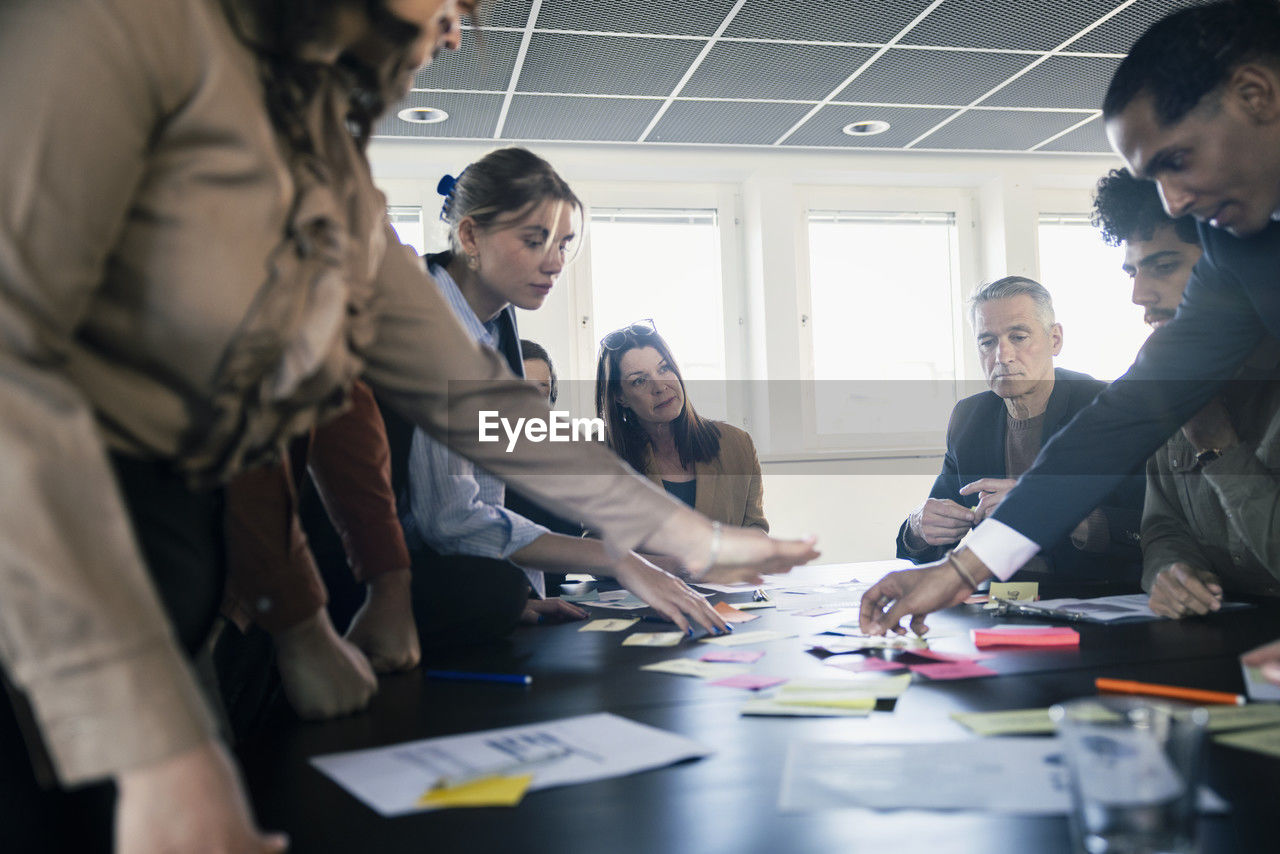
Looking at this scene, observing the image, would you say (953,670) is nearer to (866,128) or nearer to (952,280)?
(866,128)

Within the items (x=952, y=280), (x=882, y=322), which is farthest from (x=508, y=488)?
(x=952, y=280)

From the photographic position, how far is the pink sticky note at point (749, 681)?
3.56 ft

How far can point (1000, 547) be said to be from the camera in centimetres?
160

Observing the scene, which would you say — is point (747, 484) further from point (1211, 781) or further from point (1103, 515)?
point (1211, 781)

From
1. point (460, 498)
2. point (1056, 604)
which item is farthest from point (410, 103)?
point (1056, 604)

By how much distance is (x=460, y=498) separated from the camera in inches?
64.0

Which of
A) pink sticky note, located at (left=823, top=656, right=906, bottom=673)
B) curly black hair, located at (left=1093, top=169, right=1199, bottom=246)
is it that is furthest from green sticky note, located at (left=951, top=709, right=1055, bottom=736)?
curly black hair, located at (left=1093, top=169, right=1199, bottom=246)

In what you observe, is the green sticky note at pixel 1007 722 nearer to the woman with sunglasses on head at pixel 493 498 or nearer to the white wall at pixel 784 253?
the woman with sunglasses on head at pixel 493 498

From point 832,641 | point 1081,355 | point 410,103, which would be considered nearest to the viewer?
point 832,641

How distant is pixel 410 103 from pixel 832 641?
13.3 ft

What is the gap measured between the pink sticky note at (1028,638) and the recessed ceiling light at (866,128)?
173 inches

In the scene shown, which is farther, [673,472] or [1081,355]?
[1081,355]

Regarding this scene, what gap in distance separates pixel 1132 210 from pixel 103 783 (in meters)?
2.31

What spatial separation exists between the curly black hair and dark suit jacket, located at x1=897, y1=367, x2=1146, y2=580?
0.63 meters
